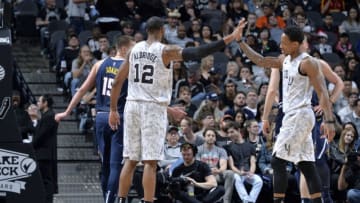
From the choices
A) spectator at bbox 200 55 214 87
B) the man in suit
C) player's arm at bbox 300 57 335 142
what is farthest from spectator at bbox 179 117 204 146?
player's arm at bbox 300 57 335 142

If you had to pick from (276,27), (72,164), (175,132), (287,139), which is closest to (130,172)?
(287,139)

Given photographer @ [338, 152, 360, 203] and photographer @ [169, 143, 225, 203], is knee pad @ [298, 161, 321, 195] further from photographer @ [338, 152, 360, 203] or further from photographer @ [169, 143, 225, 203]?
photographer @ [338, 152, 360, 203]

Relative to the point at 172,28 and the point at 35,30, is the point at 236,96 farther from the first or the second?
the point at 35,30

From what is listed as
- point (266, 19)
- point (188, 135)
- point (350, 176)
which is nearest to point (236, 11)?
point (266, 19)

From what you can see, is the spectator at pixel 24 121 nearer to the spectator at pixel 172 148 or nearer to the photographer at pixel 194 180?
the spectator at pixel 172 148

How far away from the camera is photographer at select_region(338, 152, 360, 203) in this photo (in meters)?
16.4

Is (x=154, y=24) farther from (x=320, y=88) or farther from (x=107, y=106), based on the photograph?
(x=320, y=88)

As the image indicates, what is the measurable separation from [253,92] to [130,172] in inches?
305

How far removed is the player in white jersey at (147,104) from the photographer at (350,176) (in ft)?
16.5

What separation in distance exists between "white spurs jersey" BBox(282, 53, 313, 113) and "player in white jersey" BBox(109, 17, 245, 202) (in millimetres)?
794

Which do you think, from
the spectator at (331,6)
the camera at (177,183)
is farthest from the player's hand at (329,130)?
the spectator at (331,6)

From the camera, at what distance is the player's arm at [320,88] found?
12.2 meters

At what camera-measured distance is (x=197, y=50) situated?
11.9m

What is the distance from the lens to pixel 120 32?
22344 mm
